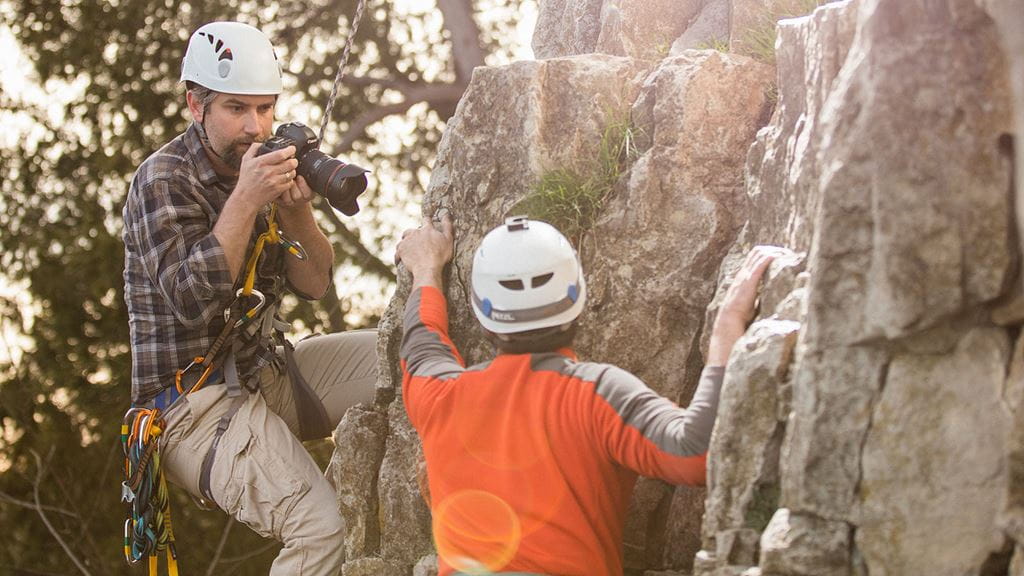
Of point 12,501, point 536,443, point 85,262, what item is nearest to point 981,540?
point 536,443

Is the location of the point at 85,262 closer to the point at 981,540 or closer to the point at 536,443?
the point at 536,443

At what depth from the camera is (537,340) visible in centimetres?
386

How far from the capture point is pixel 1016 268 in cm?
317

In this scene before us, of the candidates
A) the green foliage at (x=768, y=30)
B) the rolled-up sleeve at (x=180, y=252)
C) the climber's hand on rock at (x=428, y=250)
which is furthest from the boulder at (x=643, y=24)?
the rolled-up sleeve at (x=180, y=252)

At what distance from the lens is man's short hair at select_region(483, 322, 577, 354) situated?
12.7 feet

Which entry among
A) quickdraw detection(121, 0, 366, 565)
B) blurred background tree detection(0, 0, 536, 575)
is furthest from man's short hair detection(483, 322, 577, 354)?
blurred background tree detection(0, 0, 536, 575)

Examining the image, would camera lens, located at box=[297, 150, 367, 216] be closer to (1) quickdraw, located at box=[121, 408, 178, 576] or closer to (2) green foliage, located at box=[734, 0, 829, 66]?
(1) quickdraw, located at box=[121, 408, 178, 576]

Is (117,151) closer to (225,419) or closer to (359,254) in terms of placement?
(359,254)

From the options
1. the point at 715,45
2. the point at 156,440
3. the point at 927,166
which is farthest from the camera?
the point at 715,45

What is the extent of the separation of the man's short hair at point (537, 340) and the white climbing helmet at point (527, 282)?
0.02 metres

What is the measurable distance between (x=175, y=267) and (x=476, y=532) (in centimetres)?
175

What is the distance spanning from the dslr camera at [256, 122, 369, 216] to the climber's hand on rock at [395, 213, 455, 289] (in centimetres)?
27

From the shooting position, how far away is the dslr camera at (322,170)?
4855 mm

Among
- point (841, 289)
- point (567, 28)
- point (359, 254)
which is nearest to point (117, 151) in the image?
point (359, 254)
